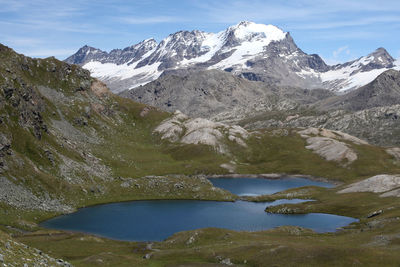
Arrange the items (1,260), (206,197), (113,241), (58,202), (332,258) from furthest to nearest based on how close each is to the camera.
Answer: (206,197), (58,202), (113,241), (332,258), (1,260)

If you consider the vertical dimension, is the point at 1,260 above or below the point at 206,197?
above

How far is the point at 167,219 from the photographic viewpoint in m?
128

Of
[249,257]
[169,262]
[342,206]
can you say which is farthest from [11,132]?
[342,206]

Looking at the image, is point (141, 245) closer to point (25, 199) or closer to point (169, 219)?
point (169, 219)

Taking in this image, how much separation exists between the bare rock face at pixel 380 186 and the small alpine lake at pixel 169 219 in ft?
72.8

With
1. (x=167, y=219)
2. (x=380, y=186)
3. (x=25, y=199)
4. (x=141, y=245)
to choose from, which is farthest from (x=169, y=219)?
(x=380, y=186)

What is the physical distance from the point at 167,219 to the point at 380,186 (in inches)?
2955

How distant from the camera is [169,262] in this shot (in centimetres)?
7038

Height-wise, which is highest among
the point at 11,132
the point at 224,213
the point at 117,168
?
the point at 11,132

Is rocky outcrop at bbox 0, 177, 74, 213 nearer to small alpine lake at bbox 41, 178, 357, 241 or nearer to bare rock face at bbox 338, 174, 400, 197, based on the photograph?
small alpine lake at bbox 41, 178, 357, 241

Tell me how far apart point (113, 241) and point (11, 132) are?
6365 cm

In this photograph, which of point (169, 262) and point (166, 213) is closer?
point (169, 262)

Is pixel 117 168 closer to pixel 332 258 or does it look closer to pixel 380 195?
pixel 380 195

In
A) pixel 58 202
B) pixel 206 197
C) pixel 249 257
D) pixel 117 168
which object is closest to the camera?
pixel 249 257
